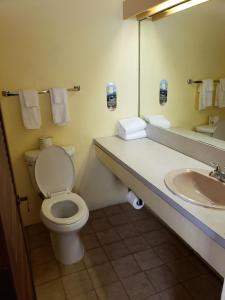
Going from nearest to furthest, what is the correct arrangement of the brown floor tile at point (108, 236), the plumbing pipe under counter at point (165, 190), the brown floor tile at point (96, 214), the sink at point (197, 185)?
the plumbing pipe under counter at point (165, 190) < the sink at point (197, 185) < the brown floor tile at point (108, 236) < the brown floor tile at point (96, 214)

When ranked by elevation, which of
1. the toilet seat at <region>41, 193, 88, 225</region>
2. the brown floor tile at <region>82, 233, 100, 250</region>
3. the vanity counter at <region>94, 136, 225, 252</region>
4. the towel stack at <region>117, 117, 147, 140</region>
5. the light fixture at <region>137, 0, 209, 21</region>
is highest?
the light fixture at <region>137, 0, 209, 21</region>

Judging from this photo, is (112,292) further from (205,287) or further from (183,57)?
(183,57)

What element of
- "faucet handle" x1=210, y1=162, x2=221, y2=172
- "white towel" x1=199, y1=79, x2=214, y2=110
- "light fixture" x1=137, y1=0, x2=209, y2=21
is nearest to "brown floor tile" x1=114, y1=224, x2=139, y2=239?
"faucet handle" x1=210, y1=162, x2=221, y2=172

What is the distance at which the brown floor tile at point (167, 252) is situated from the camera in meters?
1.95

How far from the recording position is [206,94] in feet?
5.82

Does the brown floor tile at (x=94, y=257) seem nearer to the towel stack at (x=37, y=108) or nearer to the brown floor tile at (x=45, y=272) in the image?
the brown floor tile at (x=45, y=272)

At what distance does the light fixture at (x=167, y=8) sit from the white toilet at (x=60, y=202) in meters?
1.42

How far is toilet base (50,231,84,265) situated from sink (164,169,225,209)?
3.01 ft

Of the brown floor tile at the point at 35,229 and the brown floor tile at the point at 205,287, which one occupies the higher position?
the brown floor tile at the point at 35,229

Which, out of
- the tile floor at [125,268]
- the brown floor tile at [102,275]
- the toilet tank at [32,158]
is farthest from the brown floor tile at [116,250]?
the toilet tank at [32,158]

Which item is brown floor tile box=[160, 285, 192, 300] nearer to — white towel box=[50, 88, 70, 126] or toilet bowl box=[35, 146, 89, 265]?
toilet bowl box=[35, 146, 89, 265]

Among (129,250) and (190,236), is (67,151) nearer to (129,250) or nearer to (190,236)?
(129,250)

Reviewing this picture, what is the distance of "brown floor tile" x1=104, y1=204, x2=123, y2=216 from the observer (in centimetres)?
261

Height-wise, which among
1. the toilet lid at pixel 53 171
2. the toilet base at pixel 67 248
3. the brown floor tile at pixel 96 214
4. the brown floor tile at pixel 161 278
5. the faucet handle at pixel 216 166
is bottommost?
the brown floor tile at pixel 161 278
